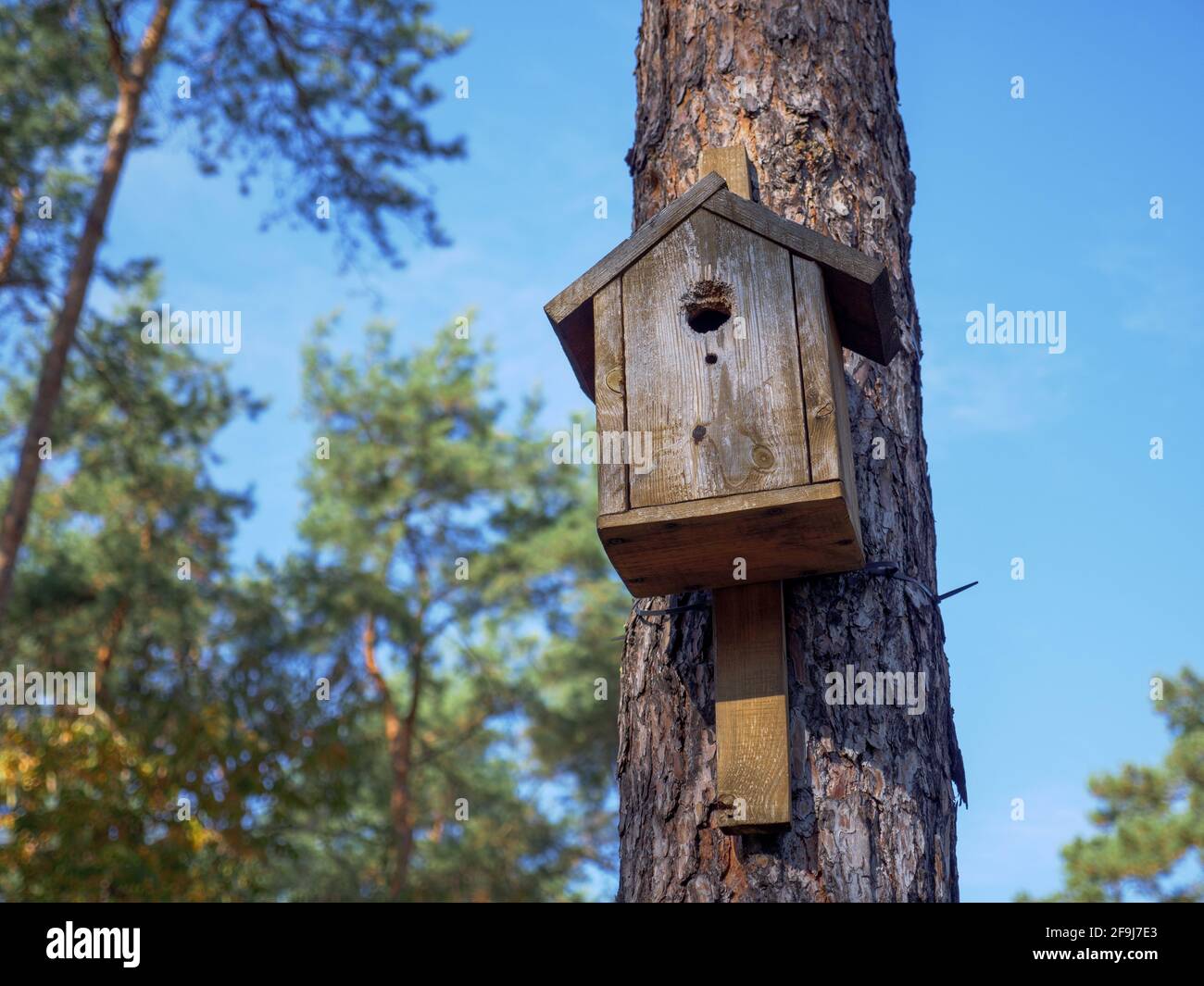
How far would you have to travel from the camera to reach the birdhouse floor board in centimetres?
221

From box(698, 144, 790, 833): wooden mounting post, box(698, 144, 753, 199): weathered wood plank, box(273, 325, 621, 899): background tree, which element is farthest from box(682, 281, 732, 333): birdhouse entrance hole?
box(273, 325, 621, 899): background tree

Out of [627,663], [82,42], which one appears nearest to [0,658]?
[82,42]

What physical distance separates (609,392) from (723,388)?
0.24 metres

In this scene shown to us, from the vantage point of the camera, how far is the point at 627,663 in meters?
2.70

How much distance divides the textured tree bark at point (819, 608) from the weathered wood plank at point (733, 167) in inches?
4.6

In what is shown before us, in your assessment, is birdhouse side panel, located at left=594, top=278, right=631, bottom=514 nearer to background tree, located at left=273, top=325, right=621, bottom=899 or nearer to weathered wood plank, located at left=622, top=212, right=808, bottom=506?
weathered wood plank, located at left=622, top=212, right=808, bottom=506

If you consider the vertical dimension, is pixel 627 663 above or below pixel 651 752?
above

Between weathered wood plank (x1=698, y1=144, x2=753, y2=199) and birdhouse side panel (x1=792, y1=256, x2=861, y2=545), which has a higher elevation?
weathered wood plank (x1=698, y1=144, x2=753, y2=199)

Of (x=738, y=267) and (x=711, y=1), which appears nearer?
(x=738, y=267)

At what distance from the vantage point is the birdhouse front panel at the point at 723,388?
7.39 feet

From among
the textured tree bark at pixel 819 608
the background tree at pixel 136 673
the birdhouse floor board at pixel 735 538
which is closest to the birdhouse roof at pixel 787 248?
the textured tree bark at pixel 819 608
